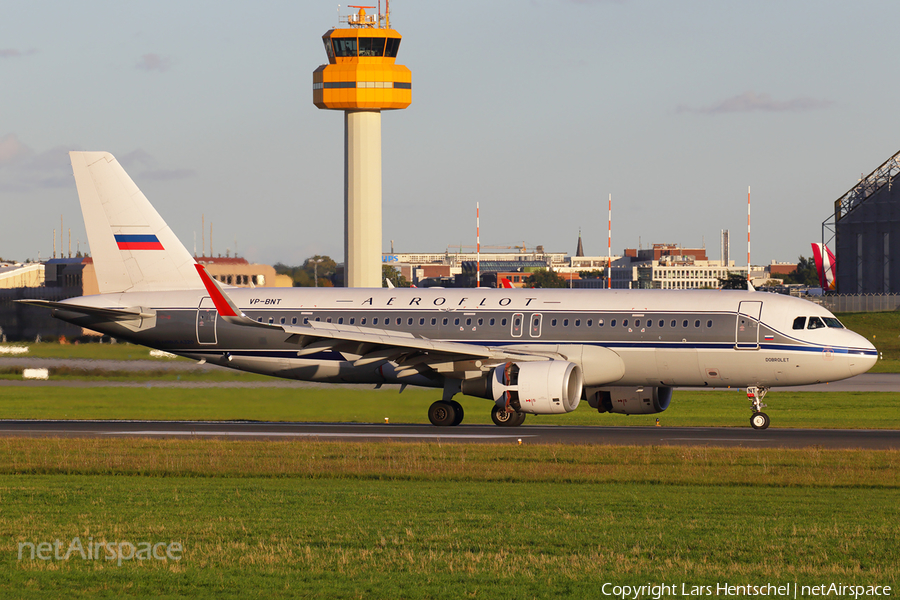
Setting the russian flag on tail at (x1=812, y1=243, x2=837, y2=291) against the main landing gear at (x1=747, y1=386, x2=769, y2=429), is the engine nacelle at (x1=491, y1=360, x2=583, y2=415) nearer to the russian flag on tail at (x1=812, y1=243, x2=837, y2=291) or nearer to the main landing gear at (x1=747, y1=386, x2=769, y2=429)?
the main landing gear at (x1=747, y1=386, x2=769, y2=429)

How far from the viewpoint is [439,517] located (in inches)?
676

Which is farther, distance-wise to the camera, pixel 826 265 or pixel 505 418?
pixel 826 265

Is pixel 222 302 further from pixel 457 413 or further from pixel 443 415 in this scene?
pixel 457 413

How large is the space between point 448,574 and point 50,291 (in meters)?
79.1

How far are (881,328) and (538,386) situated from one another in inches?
2613

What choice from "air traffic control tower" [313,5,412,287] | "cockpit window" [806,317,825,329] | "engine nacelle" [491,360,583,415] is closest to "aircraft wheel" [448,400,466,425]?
"engine nacelle" [491,360,583,415]

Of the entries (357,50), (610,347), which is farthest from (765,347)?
(357,50)

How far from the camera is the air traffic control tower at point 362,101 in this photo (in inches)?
3647

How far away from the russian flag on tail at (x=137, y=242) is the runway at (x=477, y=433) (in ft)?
23.1

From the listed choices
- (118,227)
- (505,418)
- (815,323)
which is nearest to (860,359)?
(815,323)

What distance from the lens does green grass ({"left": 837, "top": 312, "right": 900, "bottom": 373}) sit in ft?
257

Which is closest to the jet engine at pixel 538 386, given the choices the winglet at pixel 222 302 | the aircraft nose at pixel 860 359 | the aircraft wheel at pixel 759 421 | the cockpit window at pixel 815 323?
the aircraft wheel at pixel 759 421

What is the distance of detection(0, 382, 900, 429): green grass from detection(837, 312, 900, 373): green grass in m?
32.8

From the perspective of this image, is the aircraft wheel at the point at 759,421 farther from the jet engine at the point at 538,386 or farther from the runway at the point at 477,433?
the jet engine at the point at 538,386
